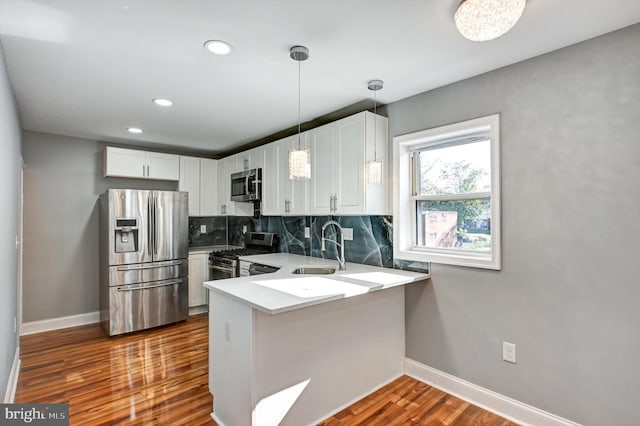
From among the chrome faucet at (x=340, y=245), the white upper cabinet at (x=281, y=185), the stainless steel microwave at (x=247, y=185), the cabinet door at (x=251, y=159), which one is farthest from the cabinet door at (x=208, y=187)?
the chrome faucet at (x=340, y=245)

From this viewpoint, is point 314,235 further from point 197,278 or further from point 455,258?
point 197,278

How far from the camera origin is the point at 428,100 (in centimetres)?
266

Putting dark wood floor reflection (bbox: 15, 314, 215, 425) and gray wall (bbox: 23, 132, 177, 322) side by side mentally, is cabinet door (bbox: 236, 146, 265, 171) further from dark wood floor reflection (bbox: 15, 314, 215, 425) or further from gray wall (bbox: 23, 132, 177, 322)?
dark wood floor reflection (bbox: 15, 314, 215, 425)

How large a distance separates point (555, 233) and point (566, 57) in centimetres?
108

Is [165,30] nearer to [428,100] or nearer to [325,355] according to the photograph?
[428,100]

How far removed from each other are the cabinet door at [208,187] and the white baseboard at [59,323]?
195cm

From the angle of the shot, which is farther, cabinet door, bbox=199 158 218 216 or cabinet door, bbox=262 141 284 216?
cabinet door, bbox=199 158 218 216

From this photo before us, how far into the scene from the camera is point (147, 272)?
3973 millimetres

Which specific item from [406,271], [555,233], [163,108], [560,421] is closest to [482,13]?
[555,233]

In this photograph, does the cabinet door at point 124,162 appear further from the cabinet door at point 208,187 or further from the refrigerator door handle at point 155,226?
the cabinet door at point 208,187

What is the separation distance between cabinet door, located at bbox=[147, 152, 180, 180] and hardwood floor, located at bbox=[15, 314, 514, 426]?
84.5 inches

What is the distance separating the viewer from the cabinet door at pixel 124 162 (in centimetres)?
410

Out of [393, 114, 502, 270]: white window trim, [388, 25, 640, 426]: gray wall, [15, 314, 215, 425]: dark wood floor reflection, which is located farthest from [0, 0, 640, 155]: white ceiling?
[15, 314, 215, 425]: dark wood floor reflection

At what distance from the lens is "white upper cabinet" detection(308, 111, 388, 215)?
278 cm
